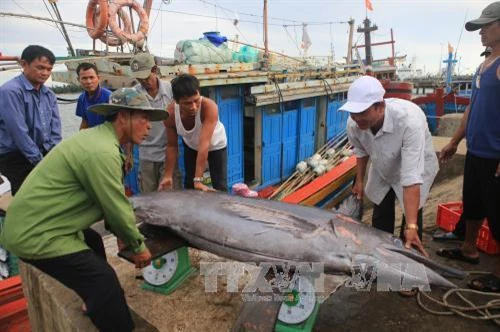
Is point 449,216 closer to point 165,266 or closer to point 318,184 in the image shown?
point 165,266

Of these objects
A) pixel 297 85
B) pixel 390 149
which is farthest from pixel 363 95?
pixel 297 85

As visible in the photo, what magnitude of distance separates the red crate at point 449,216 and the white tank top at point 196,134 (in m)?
2.48

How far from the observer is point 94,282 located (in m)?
1.91

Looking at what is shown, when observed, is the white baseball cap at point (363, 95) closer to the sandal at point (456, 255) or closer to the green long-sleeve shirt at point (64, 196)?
the green long-sleeve shirt at point (64, 196)

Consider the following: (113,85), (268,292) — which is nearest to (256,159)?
(113,85)

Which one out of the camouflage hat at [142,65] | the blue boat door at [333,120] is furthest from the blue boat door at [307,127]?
the camouflage hat at [142,65]

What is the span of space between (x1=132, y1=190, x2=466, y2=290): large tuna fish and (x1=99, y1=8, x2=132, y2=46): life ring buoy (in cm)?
596

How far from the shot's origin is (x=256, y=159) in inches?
296

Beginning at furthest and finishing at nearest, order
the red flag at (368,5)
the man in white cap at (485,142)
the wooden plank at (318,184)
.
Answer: the red flag at (368,5) < the wooden plank at (318,184) < the man in white cap at (485,142)

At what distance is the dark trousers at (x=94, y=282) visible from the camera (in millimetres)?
1884

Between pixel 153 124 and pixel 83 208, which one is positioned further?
pixel 153 124

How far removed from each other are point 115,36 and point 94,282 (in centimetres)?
694

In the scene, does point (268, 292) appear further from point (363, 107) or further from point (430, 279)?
point (363, 107)

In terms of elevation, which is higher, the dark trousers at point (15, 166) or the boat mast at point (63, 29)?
the boat mast at point (63, 29)
